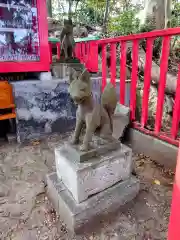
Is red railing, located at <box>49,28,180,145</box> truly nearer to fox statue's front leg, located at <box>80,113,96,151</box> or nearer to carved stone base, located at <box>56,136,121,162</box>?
carved stone base, located at <box>56,136,121,162</box>

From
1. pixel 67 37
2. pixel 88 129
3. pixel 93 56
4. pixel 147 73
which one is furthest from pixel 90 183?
pixel 93 56

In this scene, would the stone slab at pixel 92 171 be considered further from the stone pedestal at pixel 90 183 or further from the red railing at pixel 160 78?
the red railing at pixel 160 78

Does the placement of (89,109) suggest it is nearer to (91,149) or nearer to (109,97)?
(109,97)

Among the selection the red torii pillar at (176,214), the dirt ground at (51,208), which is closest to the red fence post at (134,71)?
the dirt ground at (51,208)

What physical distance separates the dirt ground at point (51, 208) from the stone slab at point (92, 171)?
0.33 m

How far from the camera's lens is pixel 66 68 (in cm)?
367

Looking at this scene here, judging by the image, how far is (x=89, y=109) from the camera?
1.55 m

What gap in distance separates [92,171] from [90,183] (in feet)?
0.41

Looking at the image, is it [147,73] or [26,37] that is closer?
[147,73]

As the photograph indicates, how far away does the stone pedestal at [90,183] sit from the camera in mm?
1571

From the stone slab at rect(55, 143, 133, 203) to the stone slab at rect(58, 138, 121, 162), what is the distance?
0.02m

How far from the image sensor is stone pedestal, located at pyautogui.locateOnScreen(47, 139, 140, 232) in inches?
61.9

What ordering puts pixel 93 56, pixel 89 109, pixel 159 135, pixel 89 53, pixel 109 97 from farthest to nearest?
pixel 89 53
pixel 93 56
pixel 159 135
pixel 109 97
pixel 89 109

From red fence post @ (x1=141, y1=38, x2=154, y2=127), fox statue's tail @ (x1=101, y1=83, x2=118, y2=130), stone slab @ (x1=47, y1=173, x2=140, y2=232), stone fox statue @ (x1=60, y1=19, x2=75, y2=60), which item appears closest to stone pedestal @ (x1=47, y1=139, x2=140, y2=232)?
stone slab @ (x1=47, y1=173, x2=140, y2=232)
